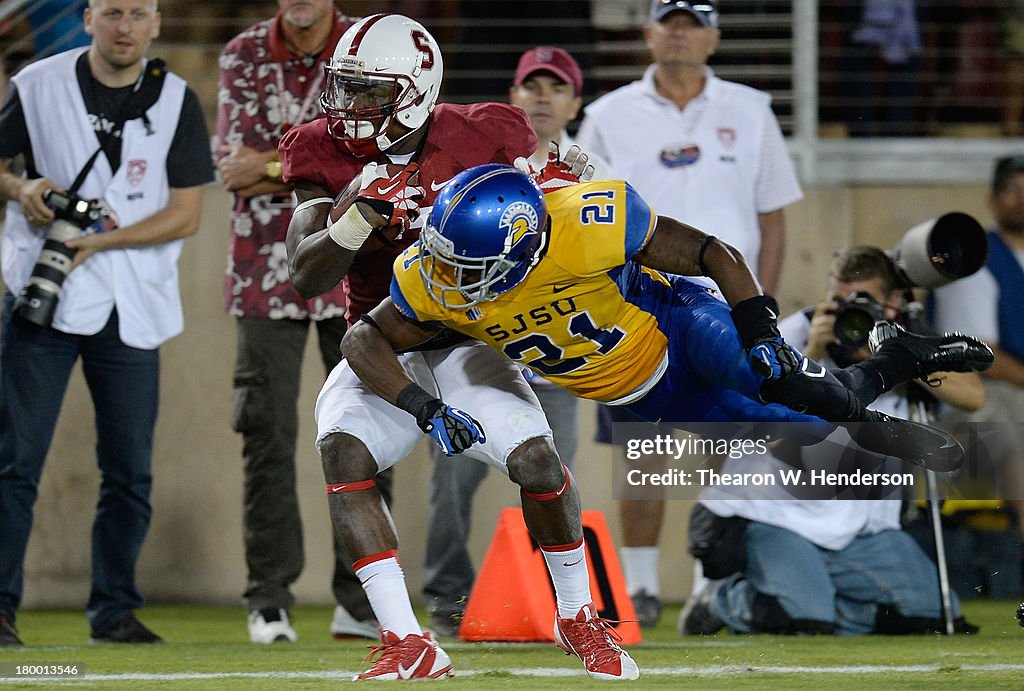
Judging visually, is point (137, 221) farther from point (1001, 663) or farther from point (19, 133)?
point (1001, 663)

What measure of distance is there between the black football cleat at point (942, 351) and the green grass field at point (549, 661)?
993 millimetres

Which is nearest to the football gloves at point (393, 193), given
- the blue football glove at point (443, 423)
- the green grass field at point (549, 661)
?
the blue football glove at point (443, 423)

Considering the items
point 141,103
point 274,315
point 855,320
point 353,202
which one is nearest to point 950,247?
point 855,320

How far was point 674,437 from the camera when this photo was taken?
7.02 metres

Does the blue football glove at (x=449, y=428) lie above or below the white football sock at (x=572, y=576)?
above

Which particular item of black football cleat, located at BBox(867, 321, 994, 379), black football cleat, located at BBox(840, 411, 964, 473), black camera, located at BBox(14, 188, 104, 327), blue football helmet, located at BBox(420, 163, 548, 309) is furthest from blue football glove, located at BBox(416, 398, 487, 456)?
black camera, located at BBox(14, 188, 104, 327)

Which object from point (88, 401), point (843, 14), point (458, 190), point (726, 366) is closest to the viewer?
point (458, 190)

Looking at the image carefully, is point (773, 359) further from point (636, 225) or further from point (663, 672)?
point (663, 672)

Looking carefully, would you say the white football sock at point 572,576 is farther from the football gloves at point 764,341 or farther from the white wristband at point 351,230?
the white wristband at point 351,230

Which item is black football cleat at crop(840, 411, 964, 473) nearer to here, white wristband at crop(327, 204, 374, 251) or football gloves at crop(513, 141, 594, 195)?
football gloves at crop(513, 141, 594, 195)

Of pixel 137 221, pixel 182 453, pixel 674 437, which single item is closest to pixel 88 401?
pixel 182 453

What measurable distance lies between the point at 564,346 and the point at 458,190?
0.69m

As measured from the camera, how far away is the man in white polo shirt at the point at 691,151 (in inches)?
266

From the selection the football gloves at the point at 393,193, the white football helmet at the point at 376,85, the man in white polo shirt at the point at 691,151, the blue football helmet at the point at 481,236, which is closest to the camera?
the blue football helmet at the point at 481,236
